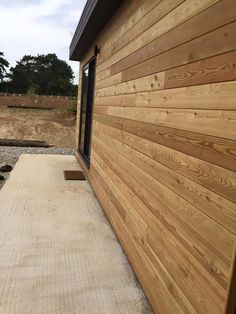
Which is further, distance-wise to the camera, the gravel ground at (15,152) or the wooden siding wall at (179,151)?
the gravel ground at (15,152)

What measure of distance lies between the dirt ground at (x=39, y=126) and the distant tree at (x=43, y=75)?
16.0 meters

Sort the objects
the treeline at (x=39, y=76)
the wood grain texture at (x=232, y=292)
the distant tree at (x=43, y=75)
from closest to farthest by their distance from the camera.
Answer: the wood grain texture at (x=232, y=292), the treeline at (x=39, y=76), the distant tree at (x=43, y=75)

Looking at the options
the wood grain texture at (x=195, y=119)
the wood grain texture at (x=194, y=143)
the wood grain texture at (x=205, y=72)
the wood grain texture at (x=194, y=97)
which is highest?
the wood grain texture at (x=205, y=72)

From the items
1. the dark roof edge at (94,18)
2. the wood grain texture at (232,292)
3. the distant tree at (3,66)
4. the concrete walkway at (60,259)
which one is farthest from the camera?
the distant tree at (3,66)

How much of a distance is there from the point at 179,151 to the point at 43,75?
134 feet

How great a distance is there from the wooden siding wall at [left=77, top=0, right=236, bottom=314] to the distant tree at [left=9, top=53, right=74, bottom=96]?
103ft

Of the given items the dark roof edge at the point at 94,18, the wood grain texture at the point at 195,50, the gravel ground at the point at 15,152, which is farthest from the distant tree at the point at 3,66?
the wood grain texture at the point at 195,50

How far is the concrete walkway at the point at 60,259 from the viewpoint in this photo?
6.23 feet

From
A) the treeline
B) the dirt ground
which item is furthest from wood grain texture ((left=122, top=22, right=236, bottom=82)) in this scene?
the treeline

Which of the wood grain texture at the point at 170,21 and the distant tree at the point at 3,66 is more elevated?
the distant tree at the point at 3,66

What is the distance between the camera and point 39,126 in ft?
49.6

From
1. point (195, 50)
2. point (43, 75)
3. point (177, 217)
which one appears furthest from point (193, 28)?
point (43, 75)

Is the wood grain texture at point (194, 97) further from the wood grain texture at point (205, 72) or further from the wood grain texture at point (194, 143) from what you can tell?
the wood grain texture at point (194, 143)

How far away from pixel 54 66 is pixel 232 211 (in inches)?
1675
